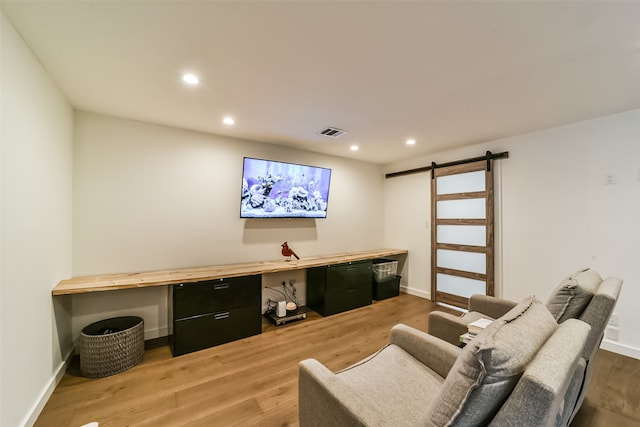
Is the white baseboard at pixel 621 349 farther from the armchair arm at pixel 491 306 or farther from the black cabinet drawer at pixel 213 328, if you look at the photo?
the black cabinet drawer at pixel 213 328

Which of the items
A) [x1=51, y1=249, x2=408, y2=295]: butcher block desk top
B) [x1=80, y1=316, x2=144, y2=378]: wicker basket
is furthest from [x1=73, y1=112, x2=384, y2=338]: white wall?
[x1=80, y1=316, x2=144, y2=378]: wicker basket

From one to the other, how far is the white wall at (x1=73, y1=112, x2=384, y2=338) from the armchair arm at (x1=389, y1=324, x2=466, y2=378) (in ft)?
7.93

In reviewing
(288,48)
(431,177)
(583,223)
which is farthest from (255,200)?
(583,223)

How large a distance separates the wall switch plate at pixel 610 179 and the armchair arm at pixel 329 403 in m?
3.51

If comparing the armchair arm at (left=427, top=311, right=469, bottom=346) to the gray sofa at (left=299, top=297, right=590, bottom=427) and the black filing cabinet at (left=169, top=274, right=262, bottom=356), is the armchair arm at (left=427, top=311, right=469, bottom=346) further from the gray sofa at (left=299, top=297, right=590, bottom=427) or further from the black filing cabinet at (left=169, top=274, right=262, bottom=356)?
the black filing cabinet at (left=169, top=274, right=262, bottom=356)

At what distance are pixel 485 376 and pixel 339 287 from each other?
3131 millimetres

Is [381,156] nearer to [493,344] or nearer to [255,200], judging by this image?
[255,200]

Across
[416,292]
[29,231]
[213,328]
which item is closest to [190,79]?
[29,231]

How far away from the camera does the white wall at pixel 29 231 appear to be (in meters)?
1.45

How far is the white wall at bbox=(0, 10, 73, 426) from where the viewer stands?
1.45 metres

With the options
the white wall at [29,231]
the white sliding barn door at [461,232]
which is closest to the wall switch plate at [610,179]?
the white sliding barn door at [461,232]

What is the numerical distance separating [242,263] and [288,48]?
272cm

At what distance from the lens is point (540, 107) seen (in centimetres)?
255

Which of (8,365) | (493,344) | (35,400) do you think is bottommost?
(35,400)
